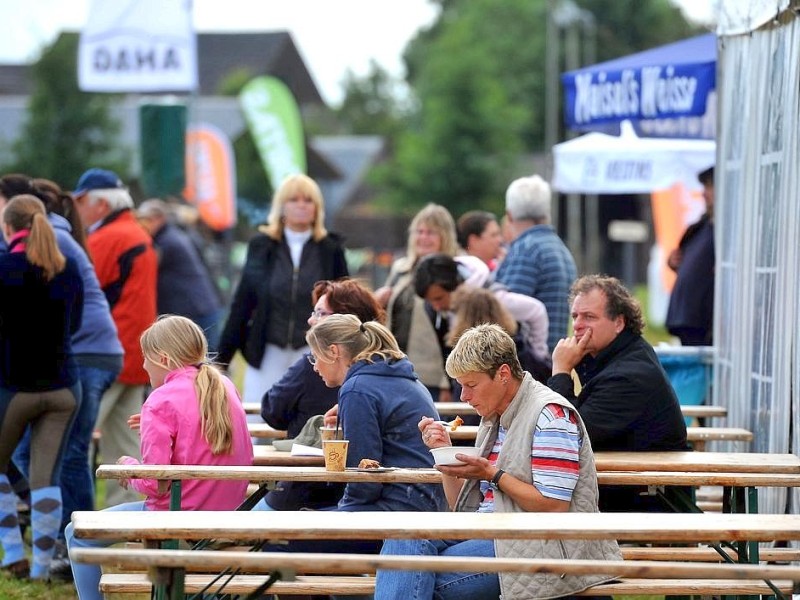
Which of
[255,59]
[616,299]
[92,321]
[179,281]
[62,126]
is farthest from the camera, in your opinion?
[255,59]

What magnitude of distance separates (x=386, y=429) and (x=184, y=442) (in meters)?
0.80

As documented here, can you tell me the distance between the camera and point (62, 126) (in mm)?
36812

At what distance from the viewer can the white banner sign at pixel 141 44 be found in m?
13.1

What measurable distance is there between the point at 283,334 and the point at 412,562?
4.45m

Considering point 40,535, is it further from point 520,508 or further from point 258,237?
point 520,508

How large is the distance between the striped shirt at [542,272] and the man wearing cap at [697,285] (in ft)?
3.20

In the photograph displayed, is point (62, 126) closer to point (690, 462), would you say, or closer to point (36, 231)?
point (36, 231)

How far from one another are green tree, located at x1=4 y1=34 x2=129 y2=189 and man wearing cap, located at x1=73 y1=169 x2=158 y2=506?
29034mm

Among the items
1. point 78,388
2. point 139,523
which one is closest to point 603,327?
point 139,523

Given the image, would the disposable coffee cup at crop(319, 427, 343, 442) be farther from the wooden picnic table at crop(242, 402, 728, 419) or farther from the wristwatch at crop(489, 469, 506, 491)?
the wooden picnic table at crop(242, 402, 728, 419)

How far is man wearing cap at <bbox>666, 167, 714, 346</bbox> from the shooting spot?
8609 mm

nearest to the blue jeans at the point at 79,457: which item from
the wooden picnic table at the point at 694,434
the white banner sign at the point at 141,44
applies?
the wooden picnic table at the point at 694,434

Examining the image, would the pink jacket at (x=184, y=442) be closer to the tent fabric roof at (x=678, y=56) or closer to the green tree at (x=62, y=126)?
the tent fabric roof at (x=678, y=56)

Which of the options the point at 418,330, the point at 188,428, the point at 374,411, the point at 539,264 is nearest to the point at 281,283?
the point at 418,330
